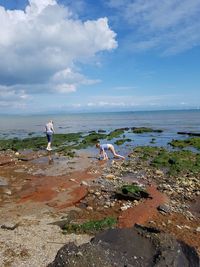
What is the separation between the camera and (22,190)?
16625mm

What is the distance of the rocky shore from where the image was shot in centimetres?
780

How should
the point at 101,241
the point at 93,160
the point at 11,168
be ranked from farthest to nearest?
1. the point at 93,160
2. the point at 11,168
3. the point at 101,241

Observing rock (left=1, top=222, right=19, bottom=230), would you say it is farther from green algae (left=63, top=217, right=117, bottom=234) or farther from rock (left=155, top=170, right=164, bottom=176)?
rock (left=155, top=170, right=164, bottom=176)

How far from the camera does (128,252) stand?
7.39 metres

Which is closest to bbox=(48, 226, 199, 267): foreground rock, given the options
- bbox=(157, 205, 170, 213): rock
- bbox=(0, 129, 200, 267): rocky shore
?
bbox=(0, 129, 200, 267): rocky shore

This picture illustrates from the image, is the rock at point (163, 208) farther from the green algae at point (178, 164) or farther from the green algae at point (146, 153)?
the green algae at point (146, 153)

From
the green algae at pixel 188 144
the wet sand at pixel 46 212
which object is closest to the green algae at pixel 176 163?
the wet sand at pixel 46 212

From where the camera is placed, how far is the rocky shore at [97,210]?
7800mm

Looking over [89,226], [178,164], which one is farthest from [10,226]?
[178,164]

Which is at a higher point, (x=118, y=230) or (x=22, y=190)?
(x=118, y=230)

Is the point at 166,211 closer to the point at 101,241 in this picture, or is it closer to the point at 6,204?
the point at 101,241

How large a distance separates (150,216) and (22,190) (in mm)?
7344

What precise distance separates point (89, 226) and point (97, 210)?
237 cm

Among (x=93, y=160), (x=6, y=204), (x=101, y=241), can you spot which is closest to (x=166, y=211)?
(x=101, y=241)
